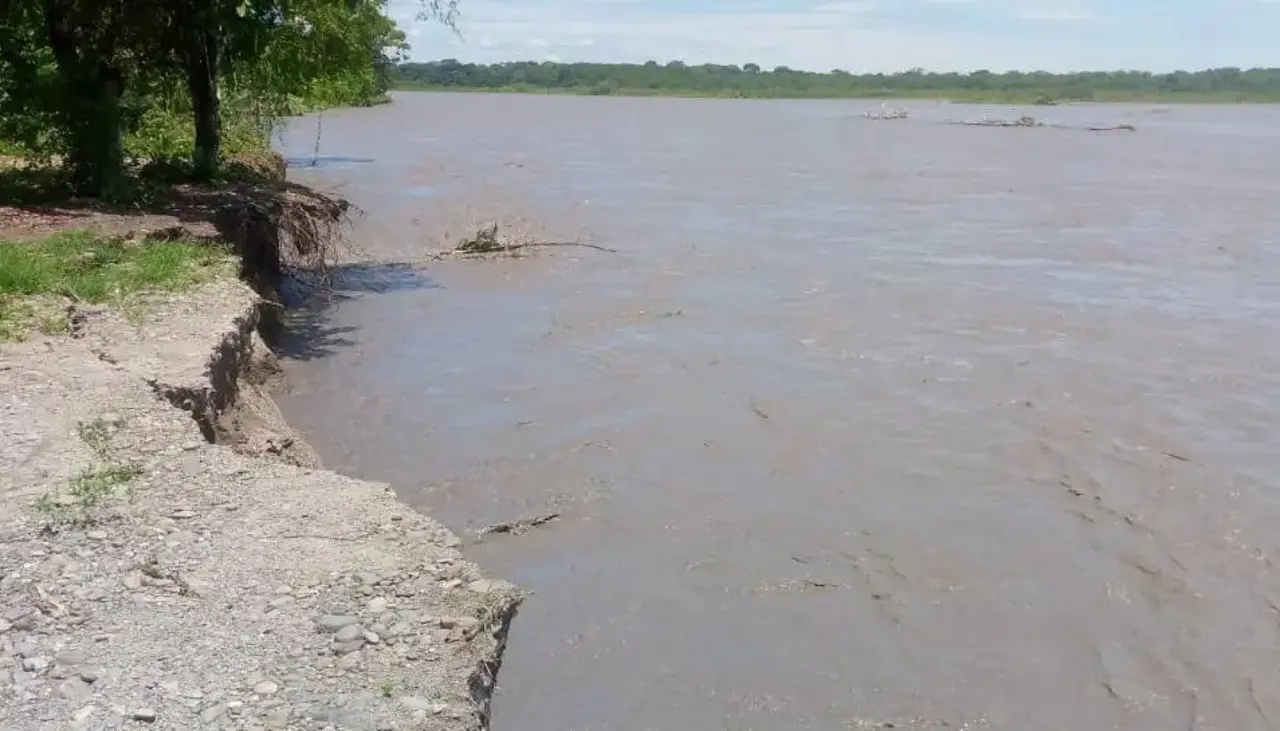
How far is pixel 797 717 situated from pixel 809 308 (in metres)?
9.27

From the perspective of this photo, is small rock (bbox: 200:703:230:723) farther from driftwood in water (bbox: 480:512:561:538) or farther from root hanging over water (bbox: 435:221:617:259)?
root hanging over water (bbox: 435:221:617:259)

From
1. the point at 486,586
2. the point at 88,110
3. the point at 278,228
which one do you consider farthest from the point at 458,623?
the point at 88,110

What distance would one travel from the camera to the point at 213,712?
407cm

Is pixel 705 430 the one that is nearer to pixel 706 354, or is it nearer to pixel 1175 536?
pixel 706 354

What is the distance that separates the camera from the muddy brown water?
→ 6180 mm

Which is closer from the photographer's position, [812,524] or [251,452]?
[251,452]

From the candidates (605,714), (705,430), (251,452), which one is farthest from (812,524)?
(251,452)

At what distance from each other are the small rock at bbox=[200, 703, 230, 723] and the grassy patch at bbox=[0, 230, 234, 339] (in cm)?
459

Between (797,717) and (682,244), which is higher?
(682,244)

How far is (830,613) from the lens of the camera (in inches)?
268

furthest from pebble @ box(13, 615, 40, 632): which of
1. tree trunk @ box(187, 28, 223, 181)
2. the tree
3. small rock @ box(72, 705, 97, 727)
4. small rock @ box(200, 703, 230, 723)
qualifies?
tree trunk @ box(187, 28, 223, 181)

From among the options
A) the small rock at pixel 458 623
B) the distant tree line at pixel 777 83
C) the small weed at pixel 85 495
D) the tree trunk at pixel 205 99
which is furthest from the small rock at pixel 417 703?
the distant tree line at pixel 777 83

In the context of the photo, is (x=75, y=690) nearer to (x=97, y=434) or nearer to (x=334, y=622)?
(x=334, y=622)

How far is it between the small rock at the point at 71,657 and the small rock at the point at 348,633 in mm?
890
